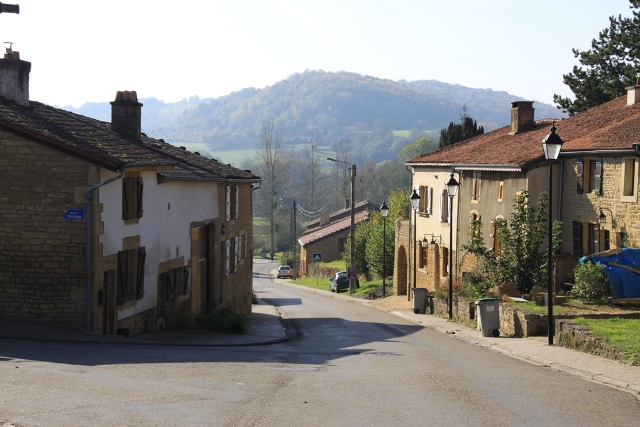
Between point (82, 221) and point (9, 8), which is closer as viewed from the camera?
point (9, 8)

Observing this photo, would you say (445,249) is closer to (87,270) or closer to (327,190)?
(87,270)

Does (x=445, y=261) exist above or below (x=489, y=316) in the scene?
above

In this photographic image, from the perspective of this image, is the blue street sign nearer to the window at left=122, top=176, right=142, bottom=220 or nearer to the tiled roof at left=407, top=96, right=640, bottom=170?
the window at left=122, top=176, right=142, bottom=220

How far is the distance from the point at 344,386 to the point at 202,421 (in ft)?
12.1

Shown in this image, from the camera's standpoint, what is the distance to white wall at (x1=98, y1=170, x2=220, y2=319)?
64.0ft

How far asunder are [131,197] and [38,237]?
3033mm

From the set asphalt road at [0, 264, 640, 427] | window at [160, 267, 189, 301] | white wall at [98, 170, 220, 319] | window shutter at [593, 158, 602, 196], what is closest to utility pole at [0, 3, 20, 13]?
white wall at [98, 170, 220, 319]

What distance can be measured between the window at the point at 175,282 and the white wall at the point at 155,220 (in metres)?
0.44

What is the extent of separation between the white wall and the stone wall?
0.74 meters

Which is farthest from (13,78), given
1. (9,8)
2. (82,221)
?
(82,221)

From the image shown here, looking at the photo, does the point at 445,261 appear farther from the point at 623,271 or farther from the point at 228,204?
the point at 623,271

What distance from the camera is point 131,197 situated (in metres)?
20.9

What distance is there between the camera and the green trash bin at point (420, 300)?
35.1m

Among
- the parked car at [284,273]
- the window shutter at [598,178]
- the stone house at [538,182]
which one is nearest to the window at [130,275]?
the stone house at [538,182]
